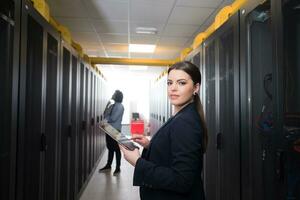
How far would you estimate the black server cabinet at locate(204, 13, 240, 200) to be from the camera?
1556mm

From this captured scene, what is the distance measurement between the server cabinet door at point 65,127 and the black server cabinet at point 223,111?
1.37 metres

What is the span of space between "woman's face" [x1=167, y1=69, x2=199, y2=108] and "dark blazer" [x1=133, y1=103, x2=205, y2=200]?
43mm

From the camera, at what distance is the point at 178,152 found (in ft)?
3.06

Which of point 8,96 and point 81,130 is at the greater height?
point 8,96

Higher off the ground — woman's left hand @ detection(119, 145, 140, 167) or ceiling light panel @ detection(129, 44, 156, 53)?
ceiling light panel @ detection(129, 44, 156, 53)

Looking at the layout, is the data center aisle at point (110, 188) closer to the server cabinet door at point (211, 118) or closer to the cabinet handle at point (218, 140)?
the server cabinet door at point (211, 118)

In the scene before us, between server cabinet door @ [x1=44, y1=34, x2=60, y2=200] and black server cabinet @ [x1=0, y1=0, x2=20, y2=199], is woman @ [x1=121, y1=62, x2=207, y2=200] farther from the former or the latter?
server cabinet door @ [x1=44, y1=34, x2=60, y2=200]

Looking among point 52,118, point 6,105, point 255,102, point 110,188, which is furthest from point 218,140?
point 110,188

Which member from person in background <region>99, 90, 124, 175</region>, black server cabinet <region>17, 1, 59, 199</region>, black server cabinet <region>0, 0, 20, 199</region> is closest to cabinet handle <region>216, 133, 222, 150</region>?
black server cabinet <region>17, 1, 59, 199</region>

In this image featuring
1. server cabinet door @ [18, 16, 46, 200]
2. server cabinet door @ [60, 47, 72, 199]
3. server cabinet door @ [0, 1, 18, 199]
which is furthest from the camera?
server cabinet door @ [60, 47, 72, 199]

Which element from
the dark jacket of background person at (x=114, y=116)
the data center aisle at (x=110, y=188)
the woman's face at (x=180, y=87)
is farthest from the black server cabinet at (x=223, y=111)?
the dark jacket of background person at (x=114, y=116)

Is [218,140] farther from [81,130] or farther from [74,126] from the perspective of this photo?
[81,130]

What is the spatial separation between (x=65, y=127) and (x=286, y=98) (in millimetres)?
1907

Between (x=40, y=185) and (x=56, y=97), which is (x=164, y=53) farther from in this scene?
(x=40, y=185)
